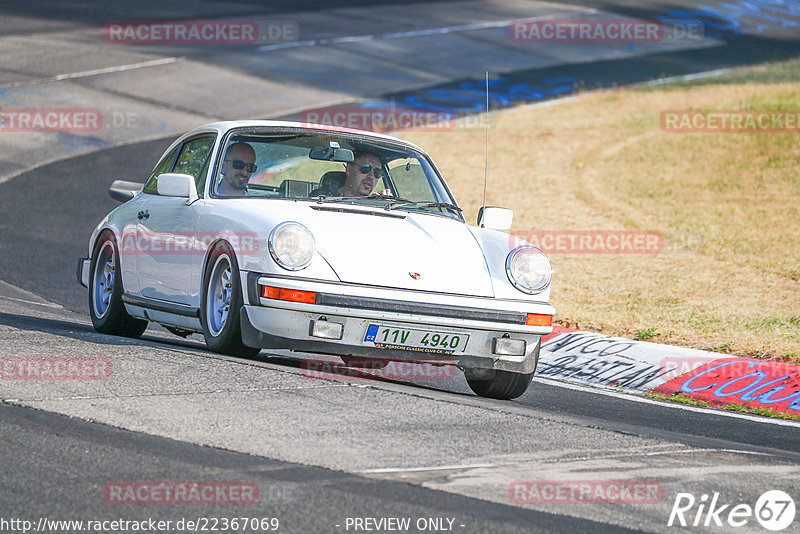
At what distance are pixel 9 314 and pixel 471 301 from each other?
13.5ft

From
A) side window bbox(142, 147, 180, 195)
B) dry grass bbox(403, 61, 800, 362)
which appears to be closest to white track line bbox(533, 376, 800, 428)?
dry grass bbox(403, 61, 800, 362)

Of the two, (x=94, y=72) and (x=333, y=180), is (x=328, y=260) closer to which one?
(x=333, y=180)

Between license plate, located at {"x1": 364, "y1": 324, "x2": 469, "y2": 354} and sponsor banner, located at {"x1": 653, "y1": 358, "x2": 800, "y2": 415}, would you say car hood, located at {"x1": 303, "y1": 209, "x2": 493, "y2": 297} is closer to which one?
license plate, located at {"x1": 364, "y1": 324, "x2": 469, "y2": 354}

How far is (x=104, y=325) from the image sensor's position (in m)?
8.97

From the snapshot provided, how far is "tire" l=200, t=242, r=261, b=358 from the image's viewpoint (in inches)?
276

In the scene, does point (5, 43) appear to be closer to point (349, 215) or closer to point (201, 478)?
point (349, 215)

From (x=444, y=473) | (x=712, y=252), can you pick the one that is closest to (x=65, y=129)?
(x=712, y=252)

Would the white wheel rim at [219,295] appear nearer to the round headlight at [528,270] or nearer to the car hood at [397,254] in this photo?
the car hood at [397,254]

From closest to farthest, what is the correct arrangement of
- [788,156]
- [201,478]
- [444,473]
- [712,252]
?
[201,478]
[444,473]
[712,252]
[788,156]

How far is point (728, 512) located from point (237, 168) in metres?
4.35

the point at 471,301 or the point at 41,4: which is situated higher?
the point at 41,4

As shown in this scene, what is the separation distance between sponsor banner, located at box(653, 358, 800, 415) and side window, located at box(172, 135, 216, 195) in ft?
11.4

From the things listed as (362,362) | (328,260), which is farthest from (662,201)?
(328,260)

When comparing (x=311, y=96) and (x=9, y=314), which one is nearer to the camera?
(x=9, y=314)
